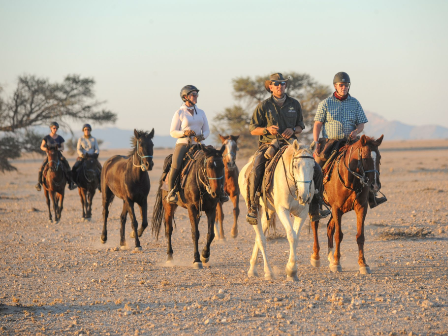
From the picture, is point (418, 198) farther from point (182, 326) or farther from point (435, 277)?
point (182, 326)

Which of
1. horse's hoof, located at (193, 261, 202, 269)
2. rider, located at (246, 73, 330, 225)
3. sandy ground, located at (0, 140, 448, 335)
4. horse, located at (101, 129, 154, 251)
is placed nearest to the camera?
sandy ground, located at (0, 140, 448, 335)

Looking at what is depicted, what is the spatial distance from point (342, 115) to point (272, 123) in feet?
4.92

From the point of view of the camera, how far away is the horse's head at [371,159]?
8609mm

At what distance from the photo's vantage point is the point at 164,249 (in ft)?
39.5

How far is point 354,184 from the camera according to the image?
29.7ft

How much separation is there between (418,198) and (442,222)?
5.85 m

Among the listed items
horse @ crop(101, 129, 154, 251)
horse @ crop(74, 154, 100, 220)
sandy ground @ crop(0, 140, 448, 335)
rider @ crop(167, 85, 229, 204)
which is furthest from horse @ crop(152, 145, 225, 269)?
horse @ crop(74, 154, 100, 220)

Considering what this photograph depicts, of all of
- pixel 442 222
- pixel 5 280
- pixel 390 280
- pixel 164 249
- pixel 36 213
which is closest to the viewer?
pixel 390 280

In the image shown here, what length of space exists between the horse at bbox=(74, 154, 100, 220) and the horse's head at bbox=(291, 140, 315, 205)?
1036 cm

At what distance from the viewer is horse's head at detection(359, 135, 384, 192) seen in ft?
28.2

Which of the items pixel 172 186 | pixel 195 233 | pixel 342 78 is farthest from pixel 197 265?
pixel 342 78

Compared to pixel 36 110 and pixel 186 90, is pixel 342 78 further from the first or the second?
pixel 36 110

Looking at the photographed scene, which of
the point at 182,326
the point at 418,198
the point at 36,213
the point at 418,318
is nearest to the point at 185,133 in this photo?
the point at 182,326

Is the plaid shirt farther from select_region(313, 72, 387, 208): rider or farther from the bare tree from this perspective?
the bare tree
